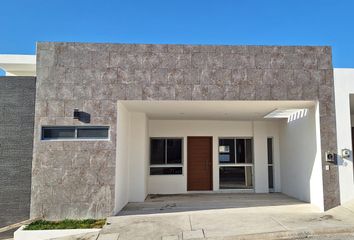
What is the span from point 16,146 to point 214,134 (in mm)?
7510

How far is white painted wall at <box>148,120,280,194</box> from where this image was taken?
11.8 metres

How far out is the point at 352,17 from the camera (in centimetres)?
1167

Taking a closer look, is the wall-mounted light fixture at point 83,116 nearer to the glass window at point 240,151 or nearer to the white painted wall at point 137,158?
the white painted wall at point 137,158

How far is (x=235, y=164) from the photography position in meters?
12.1

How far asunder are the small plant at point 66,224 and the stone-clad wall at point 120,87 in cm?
22

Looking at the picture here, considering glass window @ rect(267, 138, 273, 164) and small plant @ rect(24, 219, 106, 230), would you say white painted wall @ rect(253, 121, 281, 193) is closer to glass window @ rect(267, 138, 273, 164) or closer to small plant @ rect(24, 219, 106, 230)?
glass window @ rect(267, 138, 273, 164)

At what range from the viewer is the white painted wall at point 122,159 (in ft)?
26.4

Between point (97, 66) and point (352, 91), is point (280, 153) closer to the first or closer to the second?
point (352, 91)

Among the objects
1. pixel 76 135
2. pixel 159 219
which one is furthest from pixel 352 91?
pixel 76 135

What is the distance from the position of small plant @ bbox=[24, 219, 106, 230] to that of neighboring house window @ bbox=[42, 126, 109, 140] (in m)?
2.20

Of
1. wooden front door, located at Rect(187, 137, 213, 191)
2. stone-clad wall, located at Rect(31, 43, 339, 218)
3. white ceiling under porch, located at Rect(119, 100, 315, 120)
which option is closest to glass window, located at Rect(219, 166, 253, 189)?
wooden front door, located at Rect(187, 137, 213, 191)

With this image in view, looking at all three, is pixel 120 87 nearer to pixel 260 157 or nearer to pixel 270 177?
pixel 260 157

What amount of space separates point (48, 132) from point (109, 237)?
3484 mm

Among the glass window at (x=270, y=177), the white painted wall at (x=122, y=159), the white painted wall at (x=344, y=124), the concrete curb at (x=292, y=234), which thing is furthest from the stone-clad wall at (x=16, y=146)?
the glass window at (x=270, y=177)
